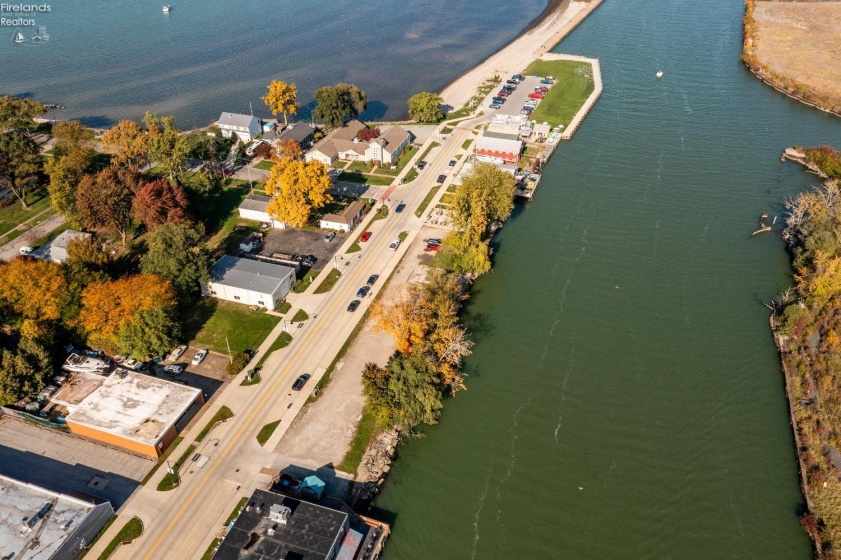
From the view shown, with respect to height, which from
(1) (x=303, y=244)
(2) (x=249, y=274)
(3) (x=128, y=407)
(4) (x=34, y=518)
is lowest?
(1) (x=303, y=244)

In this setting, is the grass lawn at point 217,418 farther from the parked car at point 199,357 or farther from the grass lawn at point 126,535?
the grass lawn at point 126,535

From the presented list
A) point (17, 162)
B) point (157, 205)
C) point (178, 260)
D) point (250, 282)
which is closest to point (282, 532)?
point (250, 282)

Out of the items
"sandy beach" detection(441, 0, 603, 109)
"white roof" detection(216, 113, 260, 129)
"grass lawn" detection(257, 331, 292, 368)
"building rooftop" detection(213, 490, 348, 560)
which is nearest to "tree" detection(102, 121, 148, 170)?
"white roof" detection(216, 113, 260, 129)

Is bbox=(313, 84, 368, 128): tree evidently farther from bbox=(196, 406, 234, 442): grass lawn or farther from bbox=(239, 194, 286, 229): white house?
bbox=(196, 406, 234, 442): grass lawn

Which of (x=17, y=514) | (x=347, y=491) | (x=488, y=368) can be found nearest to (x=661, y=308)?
(x=488, y=368)

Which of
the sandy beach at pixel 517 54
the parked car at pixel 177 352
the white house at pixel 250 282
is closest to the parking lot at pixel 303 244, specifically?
the white house at pixel 250 282

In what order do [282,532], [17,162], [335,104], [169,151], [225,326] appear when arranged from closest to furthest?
[282,532]
[225,326]
[17,162]
[169,151]
[335,104]

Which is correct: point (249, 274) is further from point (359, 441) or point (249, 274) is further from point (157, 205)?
point (359, 441)
